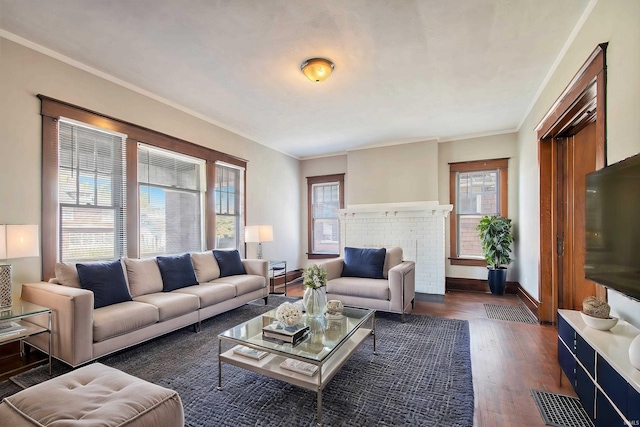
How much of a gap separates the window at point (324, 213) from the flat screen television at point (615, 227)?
4.72 meters

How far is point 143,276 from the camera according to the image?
318cm

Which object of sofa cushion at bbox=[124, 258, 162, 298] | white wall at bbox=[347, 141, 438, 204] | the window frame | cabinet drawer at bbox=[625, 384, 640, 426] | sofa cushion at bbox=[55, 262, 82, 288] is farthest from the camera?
white wall at bbox=[347, 141, 438, 204]

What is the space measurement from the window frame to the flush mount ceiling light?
2.10m

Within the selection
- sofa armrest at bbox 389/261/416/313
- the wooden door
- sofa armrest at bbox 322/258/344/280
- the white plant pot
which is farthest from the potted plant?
the white plant pot

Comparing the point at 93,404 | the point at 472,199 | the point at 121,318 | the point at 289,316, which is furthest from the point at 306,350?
the point at 472,199

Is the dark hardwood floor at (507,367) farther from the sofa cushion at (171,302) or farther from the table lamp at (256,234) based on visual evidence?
the table lamp at (256,234)

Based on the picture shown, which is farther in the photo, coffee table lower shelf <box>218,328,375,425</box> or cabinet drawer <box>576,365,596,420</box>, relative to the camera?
coffee table lower shelf <box>218,328,375,425</box>

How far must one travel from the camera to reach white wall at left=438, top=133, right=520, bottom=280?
5.01m

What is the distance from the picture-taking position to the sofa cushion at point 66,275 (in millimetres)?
2600

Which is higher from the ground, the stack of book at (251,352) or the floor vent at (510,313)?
the stack of book at (251,352)

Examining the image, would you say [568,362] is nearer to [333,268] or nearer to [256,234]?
[333,268]

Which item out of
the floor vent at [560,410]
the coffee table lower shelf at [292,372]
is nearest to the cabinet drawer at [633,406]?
the floor vent at [560,410]

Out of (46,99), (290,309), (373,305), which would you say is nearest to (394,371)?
(290,309)

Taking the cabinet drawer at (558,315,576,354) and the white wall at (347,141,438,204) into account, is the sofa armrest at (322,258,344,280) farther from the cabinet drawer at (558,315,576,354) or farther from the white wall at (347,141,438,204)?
the cabinet drawer at (558,315,576,354)
